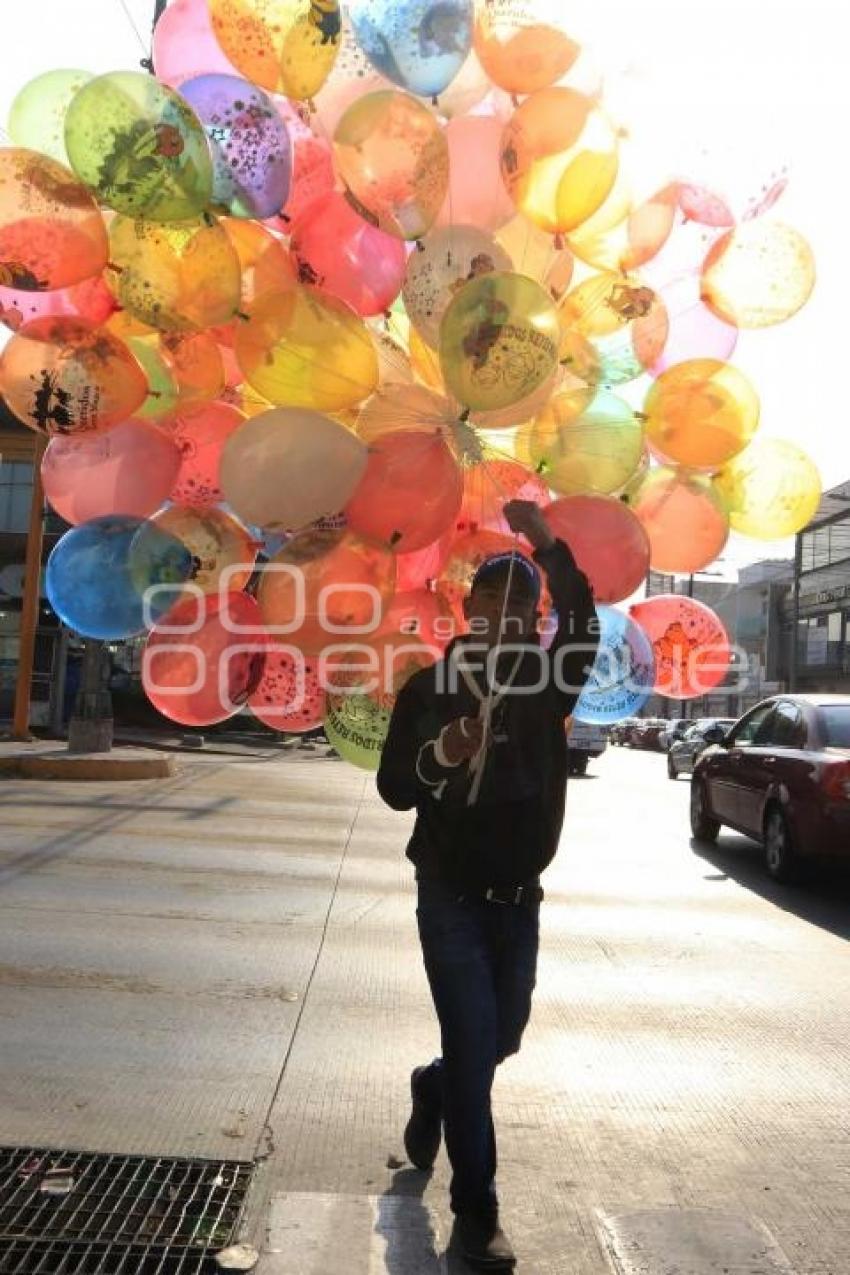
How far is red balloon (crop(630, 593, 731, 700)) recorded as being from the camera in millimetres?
3607

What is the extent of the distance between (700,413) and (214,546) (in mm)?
1519

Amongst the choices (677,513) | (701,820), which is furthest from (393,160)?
(701,820)

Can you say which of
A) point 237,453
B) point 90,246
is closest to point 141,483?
point 237,453

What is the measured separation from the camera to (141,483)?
3.32 metres

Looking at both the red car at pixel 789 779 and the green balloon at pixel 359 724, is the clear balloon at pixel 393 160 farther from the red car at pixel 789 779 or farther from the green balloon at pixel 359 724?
the red car at pixel 789 779

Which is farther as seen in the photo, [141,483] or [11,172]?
[141,483]

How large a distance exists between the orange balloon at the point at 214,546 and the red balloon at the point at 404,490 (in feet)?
1.28

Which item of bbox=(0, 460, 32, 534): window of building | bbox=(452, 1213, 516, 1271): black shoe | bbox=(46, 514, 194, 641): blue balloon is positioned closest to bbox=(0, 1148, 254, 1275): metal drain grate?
bbox=(452, 1213, 516, 1271): black shoe

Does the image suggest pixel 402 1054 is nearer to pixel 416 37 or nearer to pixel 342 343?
pixel 342 343

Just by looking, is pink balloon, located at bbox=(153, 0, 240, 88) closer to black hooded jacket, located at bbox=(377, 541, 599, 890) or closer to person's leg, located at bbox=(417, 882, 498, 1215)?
black hooded jacket, located at bbox=(377, 541, 599, 890)

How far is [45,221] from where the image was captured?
3.03 m

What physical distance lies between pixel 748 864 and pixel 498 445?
7.96 m

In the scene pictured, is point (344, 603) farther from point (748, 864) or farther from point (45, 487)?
point (748, 864)

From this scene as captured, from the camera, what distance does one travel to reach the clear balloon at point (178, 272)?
3045 mm
